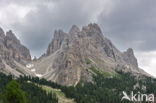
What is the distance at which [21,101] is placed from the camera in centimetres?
4159

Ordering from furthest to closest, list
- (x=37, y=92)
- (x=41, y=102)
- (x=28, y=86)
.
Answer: (x=28, y=86)
(x=37, y=92)
(x=41, y=102)

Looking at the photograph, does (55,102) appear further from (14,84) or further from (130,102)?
(14,84)

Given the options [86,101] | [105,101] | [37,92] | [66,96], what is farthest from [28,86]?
[105,101]

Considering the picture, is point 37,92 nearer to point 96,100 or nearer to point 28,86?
point 28,86

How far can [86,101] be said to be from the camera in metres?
173

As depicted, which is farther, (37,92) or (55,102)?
(37,92)

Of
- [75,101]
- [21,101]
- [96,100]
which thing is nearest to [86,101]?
[75,101]

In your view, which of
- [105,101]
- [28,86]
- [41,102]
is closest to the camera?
[41,102]

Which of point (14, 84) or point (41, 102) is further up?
point (14, 84)

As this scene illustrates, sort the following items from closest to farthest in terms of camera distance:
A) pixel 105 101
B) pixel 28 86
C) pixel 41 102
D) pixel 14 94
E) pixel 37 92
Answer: pixel 14 94, pixel 41 102, pixel 37 92, pixel 28 86, pixel 105 101

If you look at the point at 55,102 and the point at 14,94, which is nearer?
the point at 14,94

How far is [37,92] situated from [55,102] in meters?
22.7

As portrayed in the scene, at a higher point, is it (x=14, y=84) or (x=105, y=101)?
(x=14, y=84)

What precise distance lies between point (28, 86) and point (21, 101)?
143 m
